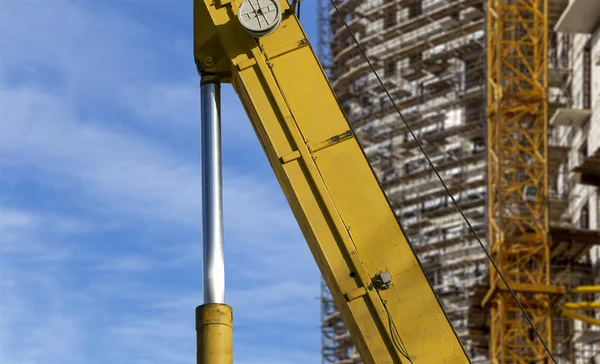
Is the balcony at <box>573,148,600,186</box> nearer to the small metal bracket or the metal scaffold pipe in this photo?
the small metal bracket

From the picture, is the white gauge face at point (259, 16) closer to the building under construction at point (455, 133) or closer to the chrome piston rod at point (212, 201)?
the chrome piston rod at point (212, 201)

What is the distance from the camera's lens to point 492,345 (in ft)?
142

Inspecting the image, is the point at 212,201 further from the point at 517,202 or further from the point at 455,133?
the point at 455,133

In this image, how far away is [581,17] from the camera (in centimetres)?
4153

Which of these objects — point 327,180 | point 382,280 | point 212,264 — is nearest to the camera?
point 212,264

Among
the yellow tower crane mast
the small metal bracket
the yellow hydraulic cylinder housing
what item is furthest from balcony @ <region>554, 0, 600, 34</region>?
the small metal bracket

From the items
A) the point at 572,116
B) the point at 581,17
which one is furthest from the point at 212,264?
the point at 572,116

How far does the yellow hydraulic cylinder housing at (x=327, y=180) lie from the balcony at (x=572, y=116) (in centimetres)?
3292

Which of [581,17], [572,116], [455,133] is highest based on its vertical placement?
[455,133]

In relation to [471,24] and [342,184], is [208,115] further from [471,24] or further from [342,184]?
[471,24]

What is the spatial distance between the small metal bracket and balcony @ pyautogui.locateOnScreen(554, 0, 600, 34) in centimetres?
3228

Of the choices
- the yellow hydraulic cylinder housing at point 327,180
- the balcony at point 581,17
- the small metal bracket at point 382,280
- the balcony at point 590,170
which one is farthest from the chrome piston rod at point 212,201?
the balcony at point 581,17

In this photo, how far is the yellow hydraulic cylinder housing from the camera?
1000 cm

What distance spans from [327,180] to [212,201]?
1.04 meters
